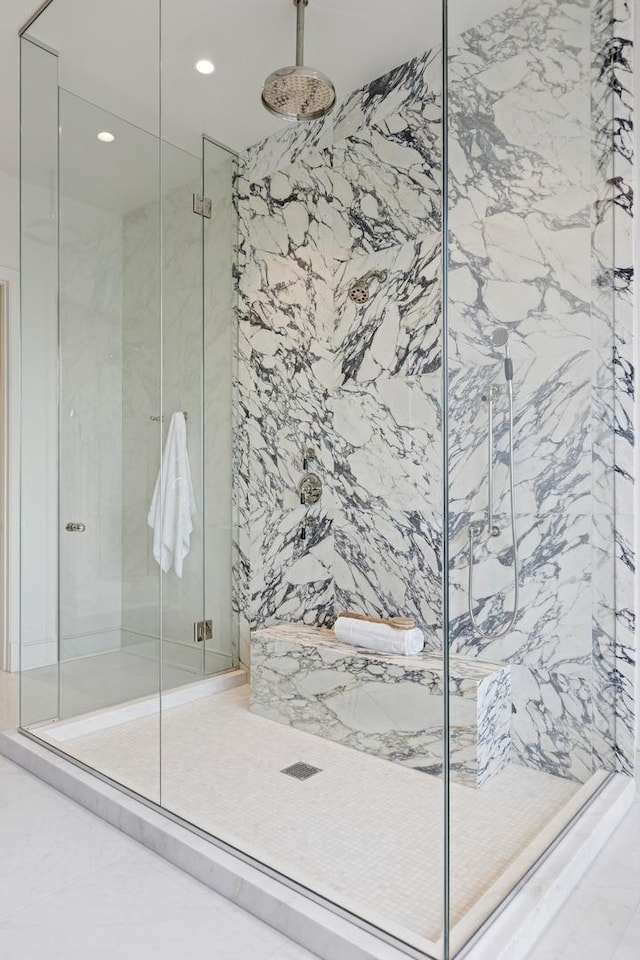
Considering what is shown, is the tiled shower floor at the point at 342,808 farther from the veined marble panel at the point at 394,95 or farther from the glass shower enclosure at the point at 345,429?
the veined marble panel at the point at 394,95

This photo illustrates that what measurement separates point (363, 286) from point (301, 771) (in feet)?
5.25

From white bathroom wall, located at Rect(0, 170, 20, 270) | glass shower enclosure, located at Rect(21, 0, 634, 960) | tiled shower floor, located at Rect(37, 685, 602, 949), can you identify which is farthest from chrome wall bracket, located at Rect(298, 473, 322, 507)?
white bathroom wall, located at Rect(0, 170, 20, 270)

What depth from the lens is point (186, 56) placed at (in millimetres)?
2268

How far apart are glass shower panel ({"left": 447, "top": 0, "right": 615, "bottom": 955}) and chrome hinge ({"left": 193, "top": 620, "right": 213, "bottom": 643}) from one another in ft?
3.97

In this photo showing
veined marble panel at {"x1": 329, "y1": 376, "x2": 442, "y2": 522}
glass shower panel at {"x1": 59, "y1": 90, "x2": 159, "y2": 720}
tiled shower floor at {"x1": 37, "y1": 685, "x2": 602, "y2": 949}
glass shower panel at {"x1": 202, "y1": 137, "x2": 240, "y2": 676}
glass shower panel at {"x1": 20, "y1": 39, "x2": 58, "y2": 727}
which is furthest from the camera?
glass shower panel at {"x1": 20, "y1": 39, "x2": 58, "y2": 727}

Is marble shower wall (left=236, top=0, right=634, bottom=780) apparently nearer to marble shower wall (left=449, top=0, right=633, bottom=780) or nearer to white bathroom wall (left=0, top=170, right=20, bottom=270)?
marble shower wall (left=449, top=0, right=633, bottom=780)

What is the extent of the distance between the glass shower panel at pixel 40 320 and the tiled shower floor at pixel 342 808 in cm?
46

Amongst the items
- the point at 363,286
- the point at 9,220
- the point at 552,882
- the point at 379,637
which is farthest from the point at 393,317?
the point at 9,220

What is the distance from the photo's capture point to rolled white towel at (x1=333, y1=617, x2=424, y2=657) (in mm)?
2018

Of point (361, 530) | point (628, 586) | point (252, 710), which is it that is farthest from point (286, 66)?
point (252, 710)

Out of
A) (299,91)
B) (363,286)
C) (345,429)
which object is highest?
(299,91)

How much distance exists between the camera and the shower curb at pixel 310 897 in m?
1.39

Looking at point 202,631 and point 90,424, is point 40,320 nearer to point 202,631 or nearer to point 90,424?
point 90,424

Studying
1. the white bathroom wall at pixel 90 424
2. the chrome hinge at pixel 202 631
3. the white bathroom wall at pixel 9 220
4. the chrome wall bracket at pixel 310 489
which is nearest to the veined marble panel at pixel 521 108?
the chrome wall bracket at pixel 310 489
